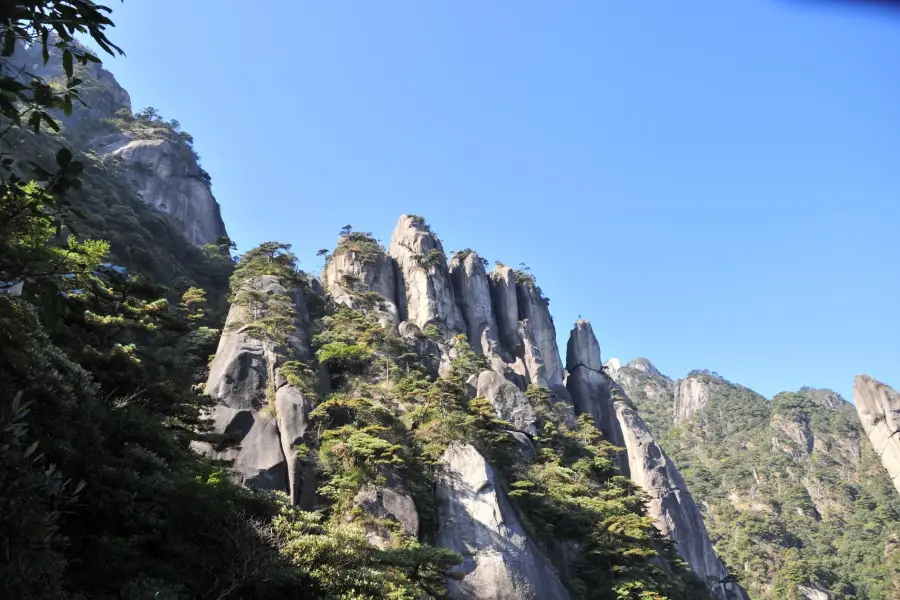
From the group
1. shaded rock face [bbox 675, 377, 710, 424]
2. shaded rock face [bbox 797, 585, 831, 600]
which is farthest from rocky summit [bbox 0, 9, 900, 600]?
shaded rock face [bbox 675, 377, 710, 424]

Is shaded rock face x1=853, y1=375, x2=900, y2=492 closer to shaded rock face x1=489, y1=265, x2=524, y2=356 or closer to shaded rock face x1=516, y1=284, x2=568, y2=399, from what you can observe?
shaded rock face x1=516, y1=284, x2=568, y2=399

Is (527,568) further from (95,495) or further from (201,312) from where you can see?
(201,312)

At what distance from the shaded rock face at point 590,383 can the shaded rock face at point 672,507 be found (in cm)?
92

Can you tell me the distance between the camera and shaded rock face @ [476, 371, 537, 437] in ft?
103

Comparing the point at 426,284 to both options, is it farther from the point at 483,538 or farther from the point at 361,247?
the point at 483,538

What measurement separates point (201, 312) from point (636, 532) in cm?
2253

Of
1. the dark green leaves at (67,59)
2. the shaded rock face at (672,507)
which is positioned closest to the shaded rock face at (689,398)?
the shaded rock face at (672,507)

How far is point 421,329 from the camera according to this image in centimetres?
3991

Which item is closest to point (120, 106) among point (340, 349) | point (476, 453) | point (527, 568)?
point (340, 349)

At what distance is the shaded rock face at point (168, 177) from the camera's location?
47719 millimetres

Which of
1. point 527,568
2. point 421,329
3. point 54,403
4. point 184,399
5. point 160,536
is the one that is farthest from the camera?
point 421,329

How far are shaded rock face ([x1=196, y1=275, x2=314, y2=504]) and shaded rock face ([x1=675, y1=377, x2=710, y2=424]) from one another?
2956 inches

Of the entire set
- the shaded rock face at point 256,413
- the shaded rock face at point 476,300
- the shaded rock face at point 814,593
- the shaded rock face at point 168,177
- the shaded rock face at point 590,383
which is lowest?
the shaded rock face at point 814,593

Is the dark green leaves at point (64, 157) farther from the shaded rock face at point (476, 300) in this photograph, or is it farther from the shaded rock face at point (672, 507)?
the shaded rock face at point (476, 300)
